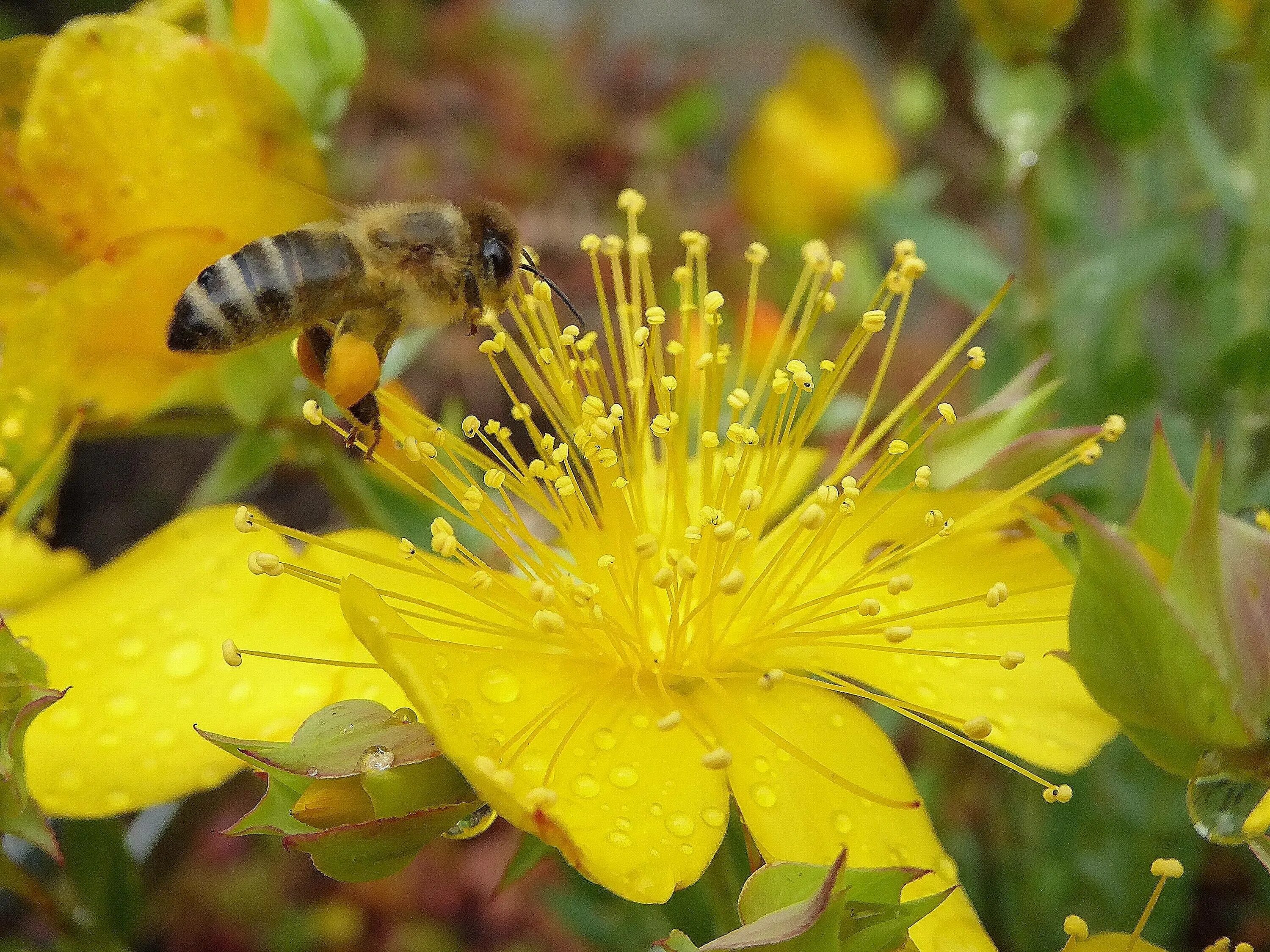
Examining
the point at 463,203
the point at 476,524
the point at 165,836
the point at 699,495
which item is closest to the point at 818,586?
the point at 699,495

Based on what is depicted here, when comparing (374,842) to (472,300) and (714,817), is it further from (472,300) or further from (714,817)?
(472,300)

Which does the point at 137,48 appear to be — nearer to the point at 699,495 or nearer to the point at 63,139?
the point at 63,139

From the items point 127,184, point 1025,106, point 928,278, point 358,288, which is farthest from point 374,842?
point 928,278

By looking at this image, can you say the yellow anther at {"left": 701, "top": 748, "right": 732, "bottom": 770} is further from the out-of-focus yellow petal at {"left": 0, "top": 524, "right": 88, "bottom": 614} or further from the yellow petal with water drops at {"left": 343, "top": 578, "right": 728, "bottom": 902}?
the out-of-focus yellow petal at {"left": 0, "top": 524, "right": 88, "bottom": 614}

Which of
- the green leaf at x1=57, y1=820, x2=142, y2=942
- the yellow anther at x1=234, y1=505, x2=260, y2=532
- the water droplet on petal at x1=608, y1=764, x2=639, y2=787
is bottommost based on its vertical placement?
the green leaf at x1=57, y1=820, x2=142, y2=942

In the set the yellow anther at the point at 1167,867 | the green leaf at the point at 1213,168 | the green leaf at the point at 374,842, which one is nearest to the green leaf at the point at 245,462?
the green leaf at the point at 374,842

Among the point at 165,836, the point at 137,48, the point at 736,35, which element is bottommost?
the point at 165,836

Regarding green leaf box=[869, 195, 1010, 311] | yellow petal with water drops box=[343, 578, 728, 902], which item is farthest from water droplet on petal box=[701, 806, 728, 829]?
green leaf box=[869, 195, 1010, 311]
